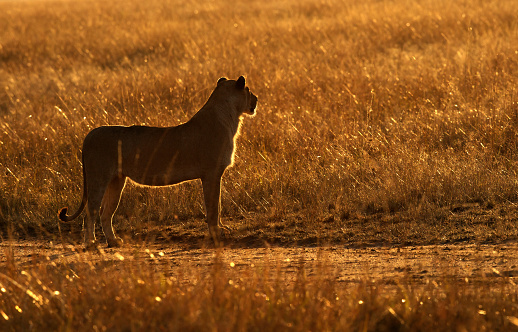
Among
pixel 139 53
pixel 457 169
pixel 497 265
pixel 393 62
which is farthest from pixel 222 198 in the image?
pixel 139 53

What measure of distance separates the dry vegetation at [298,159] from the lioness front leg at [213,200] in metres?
0.19

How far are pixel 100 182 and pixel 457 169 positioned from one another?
3.33 meters

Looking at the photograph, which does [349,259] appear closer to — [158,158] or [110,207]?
[158,158]

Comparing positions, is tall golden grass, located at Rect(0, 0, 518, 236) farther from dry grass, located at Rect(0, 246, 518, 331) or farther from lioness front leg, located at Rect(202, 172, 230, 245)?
dry grass, located at Rect(0, 246, 518, 331)

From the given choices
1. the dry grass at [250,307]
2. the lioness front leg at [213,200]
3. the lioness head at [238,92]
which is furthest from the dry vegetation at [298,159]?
the lioness head at [238,92]

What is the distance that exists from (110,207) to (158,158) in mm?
670

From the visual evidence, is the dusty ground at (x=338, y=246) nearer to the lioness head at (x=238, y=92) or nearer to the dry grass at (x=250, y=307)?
the dry grass at (x=250, y=307)

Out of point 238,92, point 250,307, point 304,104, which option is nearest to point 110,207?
point 238,92

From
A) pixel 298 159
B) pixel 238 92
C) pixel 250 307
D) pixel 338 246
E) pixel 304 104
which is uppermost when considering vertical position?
pixel 238 92

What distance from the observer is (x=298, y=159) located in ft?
27.2

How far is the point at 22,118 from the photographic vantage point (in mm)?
10766

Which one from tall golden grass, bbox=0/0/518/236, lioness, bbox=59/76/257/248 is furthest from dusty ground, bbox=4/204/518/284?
lioness, bbox=59/76/257/248

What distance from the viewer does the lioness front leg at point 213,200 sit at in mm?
6402

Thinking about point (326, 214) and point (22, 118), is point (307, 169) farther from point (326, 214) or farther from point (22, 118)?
point (22, 118)
